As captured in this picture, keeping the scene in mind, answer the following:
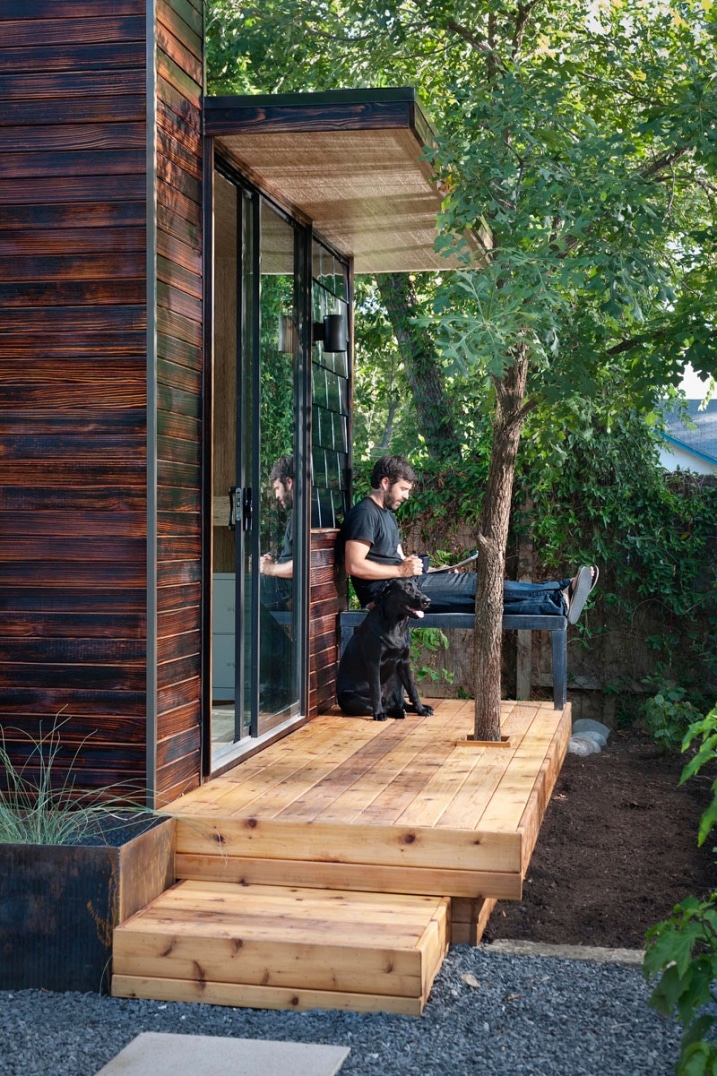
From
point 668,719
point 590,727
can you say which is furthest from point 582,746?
point 668,719

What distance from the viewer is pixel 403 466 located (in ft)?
20.5

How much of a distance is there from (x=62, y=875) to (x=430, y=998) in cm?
111

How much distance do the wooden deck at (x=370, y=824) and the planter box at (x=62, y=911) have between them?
484 millimetres

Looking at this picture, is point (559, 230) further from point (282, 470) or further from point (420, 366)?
point (420, 366)

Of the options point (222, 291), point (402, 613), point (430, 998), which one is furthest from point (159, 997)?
point (222, 291)

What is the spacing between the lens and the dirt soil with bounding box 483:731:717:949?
4.27 meters

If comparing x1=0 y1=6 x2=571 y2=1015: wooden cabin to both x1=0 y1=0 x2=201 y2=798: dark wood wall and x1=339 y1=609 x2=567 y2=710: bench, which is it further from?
x1=339 y1=609 x2=567 y2=710: bench

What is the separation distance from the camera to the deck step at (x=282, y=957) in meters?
3.24

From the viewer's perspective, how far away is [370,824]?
385cm

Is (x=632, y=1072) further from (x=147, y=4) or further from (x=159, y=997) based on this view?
(x=147, y=4)

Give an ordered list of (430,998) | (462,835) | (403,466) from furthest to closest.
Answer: (403,466) < (462,835) < (430,998)

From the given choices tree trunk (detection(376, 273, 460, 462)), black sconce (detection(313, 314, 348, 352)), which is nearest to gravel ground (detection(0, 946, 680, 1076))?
black sconce (detection(313, 314, 348, 352))

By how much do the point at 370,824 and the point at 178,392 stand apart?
1.63m

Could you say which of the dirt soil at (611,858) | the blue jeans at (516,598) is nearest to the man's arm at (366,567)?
the blue jeans at (516,598)
